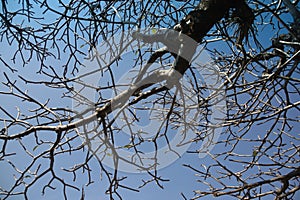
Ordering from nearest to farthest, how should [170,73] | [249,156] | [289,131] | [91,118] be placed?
1. [91,118]
2. [170,73]
3. [249,156]
4. [289,131]

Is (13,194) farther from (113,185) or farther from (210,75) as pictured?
(210,75)

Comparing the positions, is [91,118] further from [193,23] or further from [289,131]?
[289,131]

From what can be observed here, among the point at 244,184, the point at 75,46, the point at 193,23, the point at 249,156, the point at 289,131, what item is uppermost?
the point at 75,46

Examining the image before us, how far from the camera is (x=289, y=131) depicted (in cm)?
273

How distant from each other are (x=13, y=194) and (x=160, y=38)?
139 cm

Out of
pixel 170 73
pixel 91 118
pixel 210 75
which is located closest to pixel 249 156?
pixel 210 75

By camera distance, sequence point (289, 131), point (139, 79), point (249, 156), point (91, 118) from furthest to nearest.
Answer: point (289, 131), point (249, 156), point (139, 79), point (91, 118)

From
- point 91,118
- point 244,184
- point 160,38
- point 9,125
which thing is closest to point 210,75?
point 160,38

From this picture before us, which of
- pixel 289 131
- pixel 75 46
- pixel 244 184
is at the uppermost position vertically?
pixel 75 46

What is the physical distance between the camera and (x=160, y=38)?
221 centimetres

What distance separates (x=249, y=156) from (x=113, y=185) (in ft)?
3.66

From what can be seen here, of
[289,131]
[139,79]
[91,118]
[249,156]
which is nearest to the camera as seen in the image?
[91,118]

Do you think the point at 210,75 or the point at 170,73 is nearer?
the point at 170,73

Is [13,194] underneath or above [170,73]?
underneath
